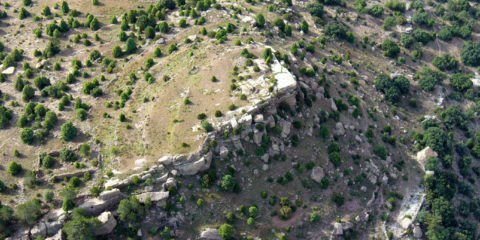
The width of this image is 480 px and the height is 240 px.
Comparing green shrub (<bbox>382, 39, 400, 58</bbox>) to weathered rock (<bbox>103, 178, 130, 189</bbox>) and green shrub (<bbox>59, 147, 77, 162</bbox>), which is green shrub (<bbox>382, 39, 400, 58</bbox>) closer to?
weathered rock (<bbox>103, 178, 130, 189</bbox>)

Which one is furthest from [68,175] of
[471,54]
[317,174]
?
[471,54]

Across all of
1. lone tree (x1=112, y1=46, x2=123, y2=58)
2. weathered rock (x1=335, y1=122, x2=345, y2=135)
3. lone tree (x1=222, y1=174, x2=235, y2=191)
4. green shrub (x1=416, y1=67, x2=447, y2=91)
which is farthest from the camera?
green shrub (x1=416, y1=67, x2=447, y2=91)

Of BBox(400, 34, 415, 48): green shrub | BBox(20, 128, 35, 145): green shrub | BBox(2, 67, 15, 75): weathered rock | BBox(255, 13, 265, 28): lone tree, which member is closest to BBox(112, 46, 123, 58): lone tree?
BBox(2, 67, 15, 75): weathered rock

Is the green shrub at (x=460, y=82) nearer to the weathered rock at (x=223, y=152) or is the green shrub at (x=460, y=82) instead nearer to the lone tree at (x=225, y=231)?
the weathered rock at (x=223, y=152)

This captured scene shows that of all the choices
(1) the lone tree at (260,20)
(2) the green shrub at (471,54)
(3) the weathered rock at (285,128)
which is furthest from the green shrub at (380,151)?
(2) the green shrub at (471,54)

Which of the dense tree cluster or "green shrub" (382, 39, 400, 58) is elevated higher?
"green shrub" (382, 39, 400, 58)

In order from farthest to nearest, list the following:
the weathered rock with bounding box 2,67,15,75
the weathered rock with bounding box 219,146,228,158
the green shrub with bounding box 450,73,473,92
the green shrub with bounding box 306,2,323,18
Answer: the green shrub with bounding box 306,2,323,18
the green shrub with bounding box 450,73,473,92
the weathered rock with bounding box 2,67,15,75
the weathered rock with bounding box 219,146,228,158

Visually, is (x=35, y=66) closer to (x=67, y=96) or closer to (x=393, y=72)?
(x=67, y=96)
